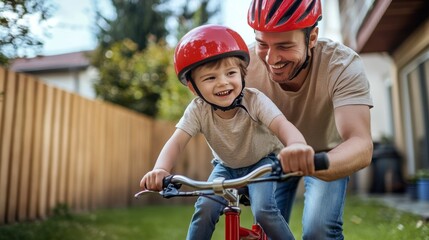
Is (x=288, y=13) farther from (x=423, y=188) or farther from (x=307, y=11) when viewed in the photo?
(x=423, y=188)

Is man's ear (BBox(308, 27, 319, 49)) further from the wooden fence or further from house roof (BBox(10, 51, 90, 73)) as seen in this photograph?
house roof (BBox(10, 51, 90, 73))

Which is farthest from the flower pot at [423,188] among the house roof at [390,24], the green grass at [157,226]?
the house roof at [390,24]

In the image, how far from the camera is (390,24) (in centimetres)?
916

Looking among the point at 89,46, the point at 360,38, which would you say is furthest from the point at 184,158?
the point at 89,46

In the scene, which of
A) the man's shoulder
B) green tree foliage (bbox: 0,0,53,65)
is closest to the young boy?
the man's shoulder

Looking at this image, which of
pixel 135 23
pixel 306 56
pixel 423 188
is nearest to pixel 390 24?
pixel 423 188

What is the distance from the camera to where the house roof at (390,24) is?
8156 millimetres

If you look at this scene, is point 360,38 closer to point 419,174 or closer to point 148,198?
point 419,174

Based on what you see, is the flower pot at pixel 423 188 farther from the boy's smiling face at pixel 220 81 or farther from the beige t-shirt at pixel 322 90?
the boy's smiling face at pixel 220 81

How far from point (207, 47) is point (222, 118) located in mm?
403

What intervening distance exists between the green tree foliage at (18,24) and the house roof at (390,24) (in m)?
5.46

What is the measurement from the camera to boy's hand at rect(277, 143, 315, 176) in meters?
1.86

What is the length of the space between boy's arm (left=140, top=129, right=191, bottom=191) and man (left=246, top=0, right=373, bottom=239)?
0.59 m

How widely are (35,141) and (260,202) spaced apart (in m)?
5.15
